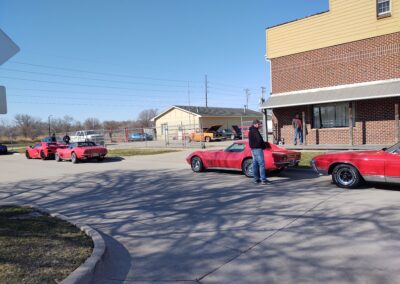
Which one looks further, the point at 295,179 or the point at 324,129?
the point at 324,129

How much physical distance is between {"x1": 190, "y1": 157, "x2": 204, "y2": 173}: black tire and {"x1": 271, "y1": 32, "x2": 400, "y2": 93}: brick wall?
9.67 m

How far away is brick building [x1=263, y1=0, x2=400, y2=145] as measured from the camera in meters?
17.1

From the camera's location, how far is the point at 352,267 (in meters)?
4.20

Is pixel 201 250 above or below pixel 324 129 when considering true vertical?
below

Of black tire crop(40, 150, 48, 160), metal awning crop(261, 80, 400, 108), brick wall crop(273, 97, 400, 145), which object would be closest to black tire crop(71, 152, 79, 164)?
black tire crop(40, 150, 48, 160)

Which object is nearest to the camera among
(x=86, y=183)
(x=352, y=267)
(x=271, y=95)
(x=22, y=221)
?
(x=352, y=267)

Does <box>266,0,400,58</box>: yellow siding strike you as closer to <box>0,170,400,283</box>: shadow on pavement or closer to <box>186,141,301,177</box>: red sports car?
<box>186,141,301,177</box>: red sports car

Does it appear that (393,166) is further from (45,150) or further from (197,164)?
(45,150)

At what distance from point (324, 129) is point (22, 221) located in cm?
1625

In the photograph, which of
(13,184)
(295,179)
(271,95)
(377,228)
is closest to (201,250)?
(377,228)

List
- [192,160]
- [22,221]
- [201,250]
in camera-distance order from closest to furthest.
Answer: [201,250] < [22,221] < [192,160]

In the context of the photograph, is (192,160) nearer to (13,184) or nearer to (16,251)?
(13,184)

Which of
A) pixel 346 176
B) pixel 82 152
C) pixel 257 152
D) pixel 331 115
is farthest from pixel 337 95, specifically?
pixel 82 152

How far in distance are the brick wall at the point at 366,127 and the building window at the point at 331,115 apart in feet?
1.03
